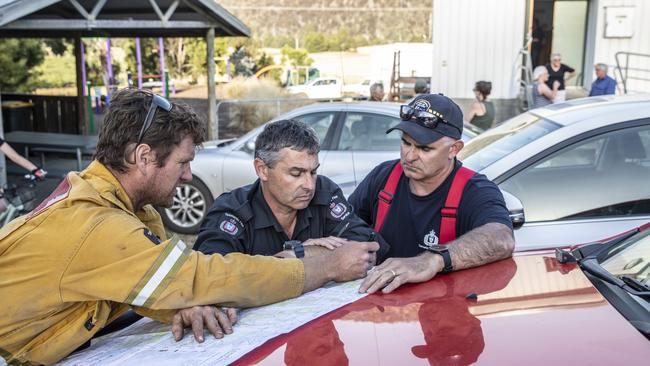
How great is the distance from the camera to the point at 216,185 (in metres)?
7.84

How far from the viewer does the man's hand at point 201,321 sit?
6.39 ft

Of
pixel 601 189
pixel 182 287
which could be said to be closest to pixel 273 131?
pixel 182 287

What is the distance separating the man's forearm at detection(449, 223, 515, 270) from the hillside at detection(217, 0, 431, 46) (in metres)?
58.9

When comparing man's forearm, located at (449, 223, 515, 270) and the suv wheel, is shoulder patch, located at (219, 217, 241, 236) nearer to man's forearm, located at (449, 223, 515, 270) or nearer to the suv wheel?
man's forearm, located at (449, 223, 515, 270)

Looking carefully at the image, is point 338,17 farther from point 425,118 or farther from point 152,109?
point 152,109

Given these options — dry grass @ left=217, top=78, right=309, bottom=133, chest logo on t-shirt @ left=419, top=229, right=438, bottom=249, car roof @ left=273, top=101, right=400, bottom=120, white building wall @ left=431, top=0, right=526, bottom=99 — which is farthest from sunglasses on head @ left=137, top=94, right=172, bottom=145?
dry grass @ left=217, top=78, right=309, bottom=133

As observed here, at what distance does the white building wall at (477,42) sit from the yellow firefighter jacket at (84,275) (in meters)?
13.7

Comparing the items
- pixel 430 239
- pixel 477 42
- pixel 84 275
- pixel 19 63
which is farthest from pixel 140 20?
pixel 19 63

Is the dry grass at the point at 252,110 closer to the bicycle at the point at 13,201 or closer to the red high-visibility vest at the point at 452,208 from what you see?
the bicycle at the point at 13,201

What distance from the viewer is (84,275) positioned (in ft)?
6.08

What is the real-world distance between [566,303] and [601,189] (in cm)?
216

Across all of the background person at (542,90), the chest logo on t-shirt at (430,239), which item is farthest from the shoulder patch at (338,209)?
the background person at (542,90)

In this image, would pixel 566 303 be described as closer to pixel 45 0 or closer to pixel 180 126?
pixel 180 126

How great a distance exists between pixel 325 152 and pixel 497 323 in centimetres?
546
